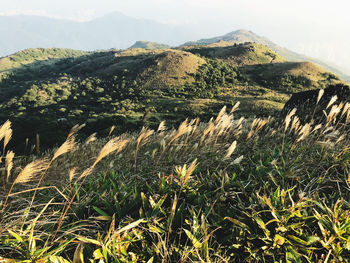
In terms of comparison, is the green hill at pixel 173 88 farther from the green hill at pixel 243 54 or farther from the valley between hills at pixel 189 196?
the valley between hills at pixel 189 196

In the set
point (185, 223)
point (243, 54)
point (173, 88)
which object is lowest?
point (173, 88)

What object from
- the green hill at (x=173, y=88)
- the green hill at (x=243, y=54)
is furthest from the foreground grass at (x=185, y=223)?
the green hill at (x=243, y=54)

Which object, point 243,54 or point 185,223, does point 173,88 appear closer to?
point 243,54

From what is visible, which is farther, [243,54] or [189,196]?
[243,54]

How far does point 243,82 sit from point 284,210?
7897 cm

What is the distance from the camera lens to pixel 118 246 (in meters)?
2.01

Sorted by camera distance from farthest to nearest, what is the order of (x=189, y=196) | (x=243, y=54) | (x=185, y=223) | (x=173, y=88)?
(x=243, y=54) → (x=173, y=88) → (x=189, y=196) → (x=185, y=223)

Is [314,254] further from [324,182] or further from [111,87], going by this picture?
[111,87]

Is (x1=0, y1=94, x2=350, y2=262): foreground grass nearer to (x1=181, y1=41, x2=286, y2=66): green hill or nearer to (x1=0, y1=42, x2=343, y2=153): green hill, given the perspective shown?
(x1=0, y1=42, x2=343, y2=153): green hill

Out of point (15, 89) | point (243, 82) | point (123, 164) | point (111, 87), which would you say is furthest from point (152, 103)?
point (15, 89)

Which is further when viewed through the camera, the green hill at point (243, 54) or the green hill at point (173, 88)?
the green hill at point (243, 54)

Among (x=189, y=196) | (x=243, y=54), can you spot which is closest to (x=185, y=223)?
(x=189, y=196)

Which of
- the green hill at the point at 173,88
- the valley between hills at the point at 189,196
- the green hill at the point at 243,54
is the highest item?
the green hill at the point at 243,54

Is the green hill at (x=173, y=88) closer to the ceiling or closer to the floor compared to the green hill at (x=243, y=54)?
closer to the floor
